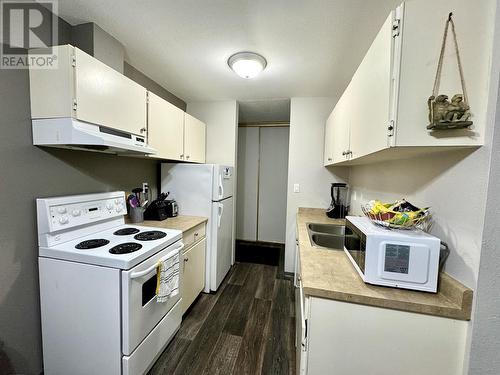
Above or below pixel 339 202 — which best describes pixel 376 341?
below

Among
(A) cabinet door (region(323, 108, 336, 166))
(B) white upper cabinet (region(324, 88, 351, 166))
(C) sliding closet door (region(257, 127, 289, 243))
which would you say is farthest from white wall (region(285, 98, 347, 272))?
(C) sliding closet door (region(257, 127, 289, 243))

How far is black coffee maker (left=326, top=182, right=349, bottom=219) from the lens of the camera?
242 cm

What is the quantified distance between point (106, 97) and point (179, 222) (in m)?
1.20

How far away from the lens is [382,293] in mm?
893

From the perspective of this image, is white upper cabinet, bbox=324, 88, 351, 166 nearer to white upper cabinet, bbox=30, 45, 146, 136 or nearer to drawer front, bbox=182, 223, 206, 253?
drawer front, bbox=182, 223, 206, 253

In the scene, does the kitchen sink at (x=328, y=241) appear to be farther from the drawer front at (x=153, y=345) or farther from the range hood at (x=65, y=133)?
the range hood at (x=65, y=133)

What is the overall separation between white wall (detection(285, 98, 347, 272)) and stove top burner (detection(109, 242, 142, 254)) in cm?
192

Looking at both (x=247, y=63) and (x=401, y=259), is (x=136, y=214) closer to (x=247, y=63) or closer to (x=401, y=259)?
(x=247, y=63)

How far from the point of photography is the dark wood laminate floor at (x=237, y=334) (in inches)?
59.7

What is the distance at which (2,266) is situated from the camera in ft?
3.76

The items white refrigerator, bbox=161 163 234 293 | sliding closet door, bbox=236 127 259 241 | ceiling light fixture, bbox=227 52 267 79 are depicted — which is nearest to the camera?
ceiling light fixture, bbox=227 52 267 79

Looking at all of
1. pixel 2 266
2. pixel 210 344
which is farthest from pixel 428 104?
pixel 2 266

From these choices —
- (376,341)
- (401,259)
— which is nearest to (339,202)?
(401,259)

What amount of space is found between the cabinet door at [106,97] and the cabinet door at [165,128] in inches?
4.2
